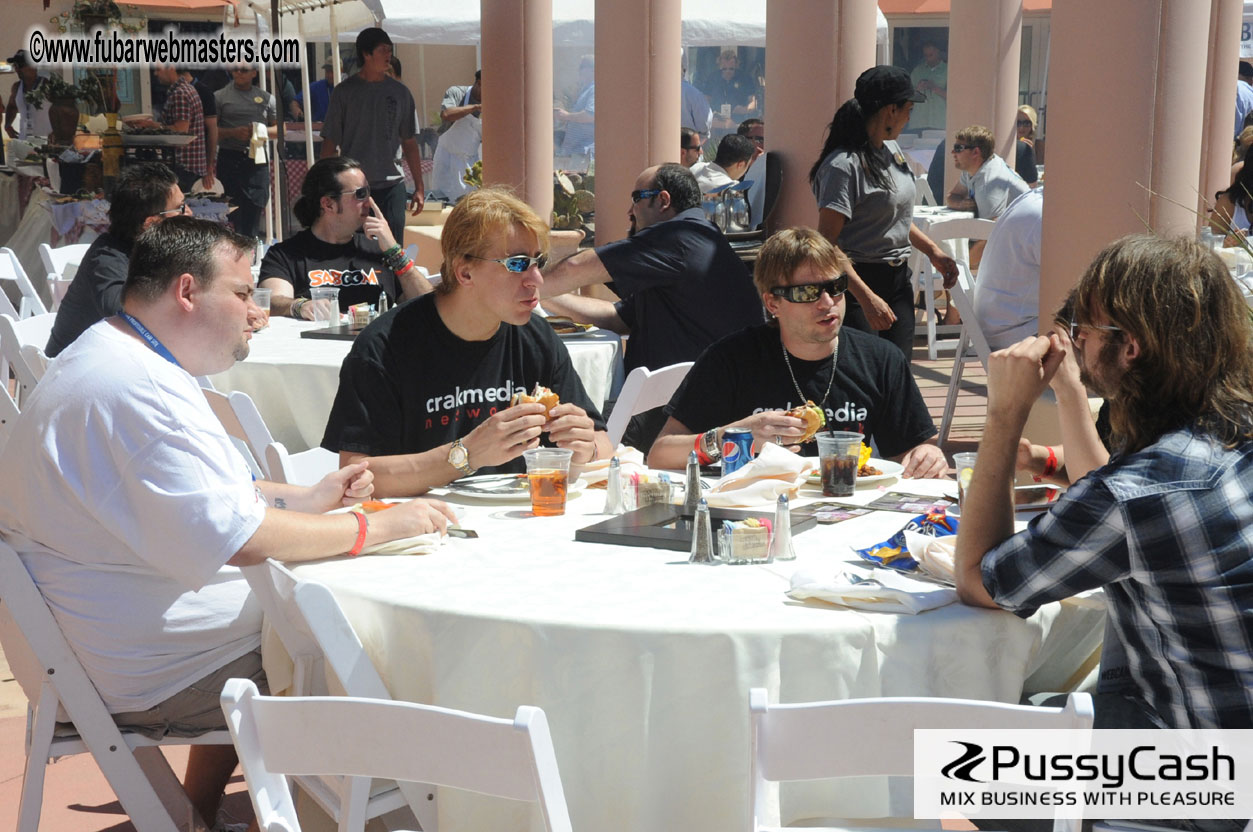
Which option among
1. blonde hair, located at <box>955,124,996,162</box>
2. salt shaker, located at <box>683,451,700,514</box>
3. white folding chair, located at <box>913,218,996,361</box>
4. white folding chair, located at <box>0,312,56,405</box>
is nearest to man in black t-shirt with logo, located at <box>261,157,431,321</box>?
white folding chair, located at <box>0,312,56,405</box>

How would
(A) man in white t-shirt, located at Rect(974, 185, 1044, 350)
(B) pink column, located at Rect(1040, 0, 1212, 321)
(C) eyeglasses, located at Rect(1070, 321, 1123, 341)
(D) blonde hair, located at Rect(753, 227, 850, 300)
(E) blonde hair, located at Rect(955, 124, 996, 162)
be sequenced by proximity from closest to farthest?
(C) eyeglasses, located at Rect(1070, 321, 1123, 341) → (D) blonde hair, located at Rect(753, 227, 850, 300) → (B) pink column, located at Rect(1040, 0, 1212, 321) → (A) man in white t-shirt, located at Rect(974, 185, 1044, 350) → (E) blonde hair, located at Rect(955, 124, 996, 162)

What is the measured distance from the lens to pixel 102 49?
1188 centimetres

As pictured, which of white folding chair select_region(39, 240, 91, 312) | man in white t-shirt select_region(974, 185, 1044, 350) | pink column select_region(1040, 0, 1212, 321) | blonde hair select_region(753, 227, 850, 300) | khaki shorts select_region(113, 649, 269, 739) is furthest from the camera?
white folding chair select_region(39, 240, 91, 312)

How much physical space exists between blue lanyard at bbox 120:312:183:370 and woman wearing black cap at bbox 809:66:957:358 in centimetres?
349

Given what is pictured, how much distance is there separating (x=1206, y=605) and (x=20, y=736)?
3091 mm

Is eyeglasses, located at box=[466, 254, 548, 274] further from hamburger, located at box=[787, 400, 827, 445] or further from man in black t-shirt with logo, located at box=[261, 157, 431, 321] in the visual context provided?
man in black t-shirt with logo, located at box=[261, 157, 431, 321]

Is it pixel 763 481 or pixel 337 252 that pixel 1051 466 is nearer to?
pixel 763 481

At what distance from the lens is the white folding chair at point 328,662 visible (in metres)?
2.11

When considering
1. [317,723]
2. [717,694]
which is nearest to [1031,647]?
[717,694]

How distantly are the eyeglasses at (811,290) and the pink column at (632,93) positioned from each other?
4.11 meters

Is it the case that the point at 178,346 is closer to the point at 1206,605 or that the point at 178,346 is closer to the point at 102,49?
the point at 1206,605

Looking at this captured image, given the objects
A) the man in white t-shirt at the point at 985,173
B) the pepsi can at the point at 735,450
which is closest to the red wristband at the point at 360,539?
the pepsi can at the point at 735,450

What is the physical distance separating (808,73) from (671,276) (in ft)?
8.33

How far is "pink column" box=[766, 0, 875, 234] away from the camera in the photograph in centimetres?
705
